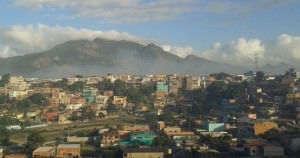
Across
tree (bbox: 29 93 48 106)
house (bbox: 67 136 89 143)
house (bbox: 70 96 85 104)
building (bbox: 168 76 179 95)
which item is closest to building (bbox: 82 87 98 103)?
house (bbox: 70 96 85 104)

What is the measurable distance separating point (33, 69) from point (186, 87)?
1679 inches

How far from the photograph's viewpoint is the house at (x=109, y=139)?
50.3ft

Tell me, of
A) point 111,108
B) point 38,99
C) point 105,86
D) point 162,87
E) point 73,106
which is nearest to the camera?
point 111,108

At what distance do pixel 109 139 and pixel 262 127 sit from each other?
466 cm

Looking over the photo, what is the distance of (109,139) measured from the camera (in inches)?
611

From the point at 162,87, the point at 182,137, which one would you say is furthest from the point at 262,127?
the point at 162,87

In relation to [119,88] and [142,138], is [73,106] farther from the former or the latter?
[142,138]

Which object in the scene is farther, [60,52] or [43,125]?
[60,52]

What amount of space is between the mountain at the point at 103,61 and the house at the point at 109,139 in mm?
53082

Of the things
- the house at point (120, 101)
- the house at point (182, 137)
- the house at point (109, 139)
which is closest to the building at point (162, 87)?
the house at point (120, 101)

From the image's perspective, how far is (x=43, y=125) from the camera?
21.6 metres

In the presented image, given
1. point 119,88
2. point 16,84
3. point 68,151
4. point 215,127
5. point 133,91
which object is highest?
point 16,84

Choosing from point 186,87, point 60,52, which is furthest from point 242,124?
point 60,52

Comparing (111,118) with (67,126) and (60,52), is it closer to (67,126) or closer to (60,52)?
(67,126)
